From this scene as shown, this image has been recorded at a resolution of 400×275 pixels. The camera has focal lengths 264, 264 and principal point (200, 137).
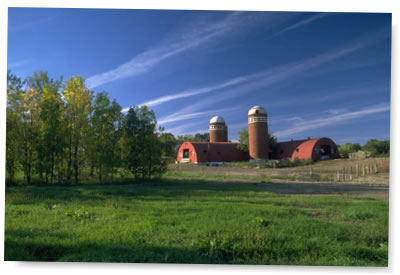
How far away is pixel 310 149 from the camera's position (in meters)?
27.9

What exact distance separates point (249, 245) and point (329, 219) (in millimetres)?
2424

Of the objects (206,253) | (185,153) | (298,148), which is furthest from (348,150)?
(206,253)

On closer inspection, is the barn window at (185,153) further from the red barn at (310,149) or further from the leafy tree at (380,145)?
the leafy tree at (380,145)

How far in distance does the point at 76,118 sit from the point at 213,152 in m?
20.5

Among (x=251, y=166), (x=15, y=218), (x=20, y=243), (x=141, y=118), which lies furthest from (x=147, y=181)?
(x=251, y=166)

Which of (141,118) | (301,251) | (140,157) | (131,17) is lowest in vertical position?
(301,251)

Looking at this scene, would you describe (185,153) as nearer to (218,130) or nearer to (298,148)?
(218,130)

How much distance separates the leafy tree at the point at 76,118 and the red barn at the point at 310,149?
2327 cm

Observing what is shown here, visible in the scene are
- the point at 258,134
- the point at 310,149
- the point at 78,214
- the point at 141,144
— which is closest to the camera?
the point at 78,214

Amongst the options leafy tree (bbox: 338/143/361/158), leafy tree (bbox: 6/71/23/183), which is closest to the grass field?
leafy tree (bbox: 6/71/23/183)

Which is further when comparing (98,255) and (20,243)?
(20,243)

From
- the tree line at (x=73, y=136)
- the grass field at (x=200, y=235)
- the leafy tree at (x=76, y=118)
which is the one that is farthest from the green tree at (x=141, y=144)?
the grass field at (x=200, y=235)

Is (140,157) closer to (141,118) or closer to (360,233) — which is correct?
(141,118)

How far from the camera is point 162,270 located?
Result: 4086 millimetres
